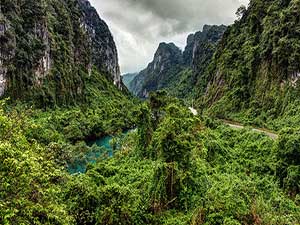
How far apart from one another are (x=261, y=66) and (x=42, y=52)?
48.2 m

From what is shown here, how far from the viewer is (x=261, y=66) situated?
72.2 meters

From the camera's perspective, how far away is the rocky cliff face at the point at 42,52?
75500 mm

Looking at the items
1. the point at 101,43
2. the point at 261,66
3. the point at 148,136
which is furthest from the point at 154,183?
the point at 101,43

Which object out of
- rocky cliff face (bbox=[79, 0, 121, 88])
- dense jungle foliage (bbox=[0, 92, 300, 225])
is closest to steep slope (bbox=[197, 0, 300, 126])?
dense jungle foliage (bbox=[0, 92, 300, 225])

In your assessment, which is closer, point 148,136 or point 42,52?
point 148,136

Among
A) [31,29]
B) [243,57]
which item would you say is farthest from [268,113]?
[31,29]

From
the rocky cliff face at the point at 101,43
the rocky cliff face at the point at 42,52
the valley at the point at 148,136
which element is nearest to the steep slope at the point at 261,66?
the valley at the point at 148,136

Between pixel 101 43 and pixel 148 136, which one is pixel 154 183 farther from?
pixel 101 43

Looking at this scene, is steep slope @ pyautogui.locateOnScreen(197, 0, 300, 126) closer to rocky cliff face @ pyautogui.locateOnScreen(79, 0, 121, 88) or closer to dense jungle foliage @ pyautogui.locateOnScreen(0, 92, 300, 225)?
dense jungle foliage @ pyautogui.locateOnScreen(0, 92, 300, 225)

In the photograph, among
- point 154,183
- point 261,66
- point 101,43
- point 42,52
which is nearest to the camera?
point 154,183

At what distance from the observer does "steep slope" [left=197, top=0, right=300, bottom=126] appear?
6069 cm

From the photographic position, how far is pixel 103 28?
616 feet

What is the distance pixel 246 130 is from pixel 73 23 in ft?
275

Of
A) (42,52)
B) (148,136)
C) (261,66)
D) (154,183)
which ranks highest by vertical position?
(42,52)
